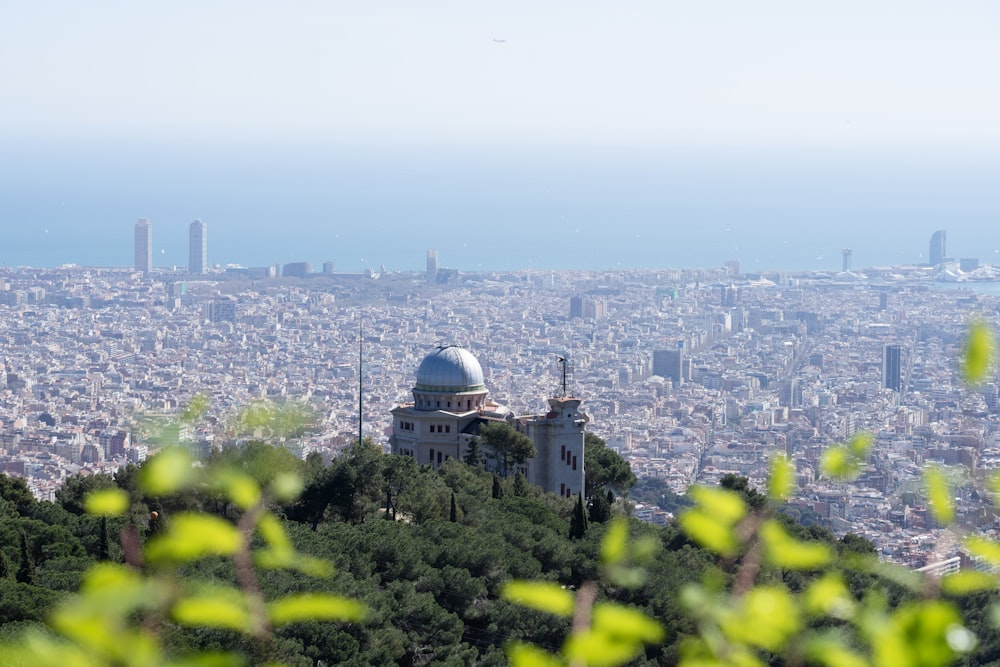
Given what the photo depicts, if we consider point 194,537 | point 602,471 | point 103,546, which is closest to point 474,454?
point 602,471

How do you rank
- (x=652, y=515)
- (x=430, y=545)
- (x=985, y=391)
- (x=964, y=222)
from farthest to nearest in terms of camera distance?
(x=964, y=222)
(x=985, y=391)
(x=652, y=515)
(x=430, y=545)

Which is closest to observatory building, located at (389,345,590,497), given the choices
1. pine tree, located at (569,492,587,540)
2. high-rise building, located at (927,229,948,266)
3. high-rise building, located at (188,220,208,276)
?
pine tree, located at (569,492,587,540)

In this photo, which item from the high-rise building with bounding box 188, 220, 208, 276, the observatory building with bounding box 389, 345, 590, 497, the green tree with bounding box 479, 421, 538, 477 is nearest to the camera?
the green tree with bounding box 479, 421, 538, 477

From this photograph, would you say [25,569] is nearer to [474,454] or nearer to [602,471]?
[474,454]

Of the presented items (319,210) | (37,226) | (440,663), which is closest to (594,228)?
(319,210)

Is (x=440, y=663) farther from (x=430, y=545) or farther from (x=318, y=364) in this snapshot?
(x=318, y=364)

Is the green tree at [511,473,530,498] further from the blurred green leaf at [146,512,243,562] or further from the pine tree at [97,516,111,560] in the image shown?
the blurred green leaf at [146,512,243,562]

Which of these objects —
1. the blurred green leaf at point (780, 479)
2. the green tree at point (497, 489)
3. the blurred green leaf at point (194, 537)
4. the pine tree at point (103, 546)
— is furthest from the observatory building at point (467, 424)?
the blurred green leaf at point (194, 537)
